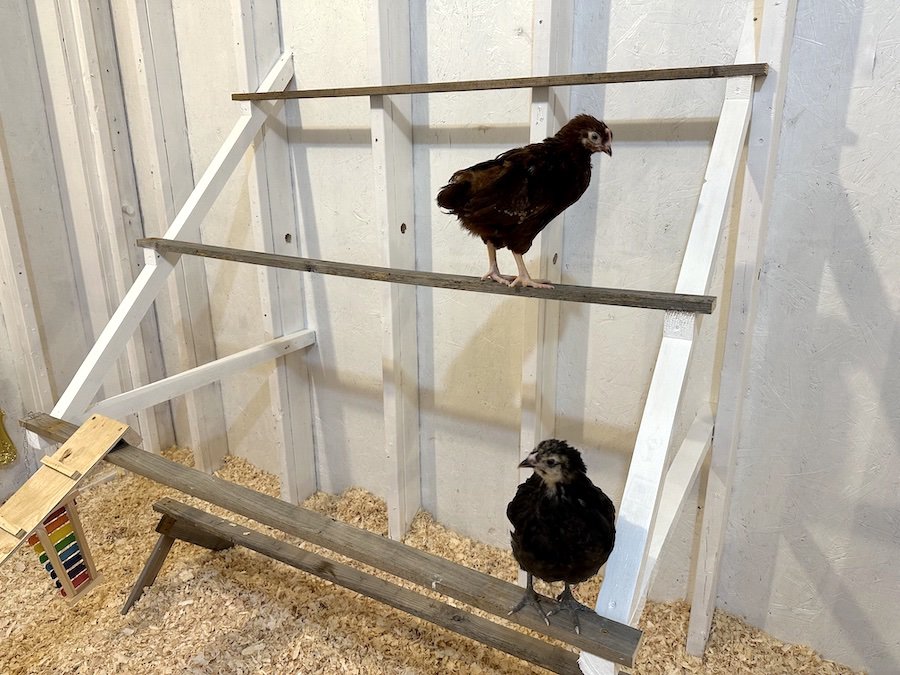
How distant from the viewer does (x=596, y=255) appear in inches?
59.5

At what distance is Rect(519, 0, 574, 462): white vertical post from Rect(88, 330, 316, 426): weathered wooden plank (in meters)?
0.88

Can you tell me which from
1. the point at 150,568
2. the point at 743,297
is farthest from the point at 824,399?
the point at 150,568

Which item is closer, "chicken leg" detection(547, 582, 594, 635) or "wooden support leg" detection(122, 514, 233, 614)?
"chicken leg" detection(547, 582, 594, 635)

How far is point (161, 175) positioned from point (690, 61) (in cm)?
174

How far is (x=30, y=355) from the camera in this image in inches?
86.0

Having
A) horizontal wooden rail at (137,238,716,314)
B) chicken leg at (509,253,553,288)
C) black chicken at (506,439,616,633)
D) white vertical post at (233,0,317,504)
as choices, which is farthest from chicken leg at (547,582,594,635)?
white vertical post at (233,0,317,504)

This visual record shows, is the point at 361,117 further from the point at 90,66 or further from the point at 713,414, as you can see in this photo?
→ the point at 713,414

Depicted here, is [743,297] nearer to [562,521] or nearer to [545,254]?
[545,254]

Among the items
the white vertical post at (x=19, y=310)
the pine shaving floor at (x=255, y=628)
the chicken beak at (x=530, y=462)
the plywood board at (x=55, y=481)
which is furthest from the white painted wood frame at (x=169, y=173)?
the chicken beak at (x=530, y=462)

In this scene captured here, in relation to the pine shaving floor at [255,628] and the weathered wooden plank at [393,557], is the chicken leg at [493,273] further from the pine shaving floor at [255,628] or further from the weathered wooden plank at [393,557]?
the pine shaving floor at [255,628]

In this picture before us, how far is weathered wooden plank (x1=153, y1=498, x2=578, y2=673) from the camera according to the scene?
4.09 feet

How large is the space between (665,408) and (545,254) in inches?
24.6

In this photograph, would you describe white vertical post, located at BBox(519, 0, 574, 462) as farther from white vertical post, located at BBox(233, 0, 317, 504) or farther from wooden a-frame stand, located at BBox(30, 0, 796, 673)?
white vertical post, located at BBox(233, 0, 317, 504)

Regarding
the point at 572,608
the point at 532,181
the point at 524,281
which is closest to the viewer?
the point at 572,608
